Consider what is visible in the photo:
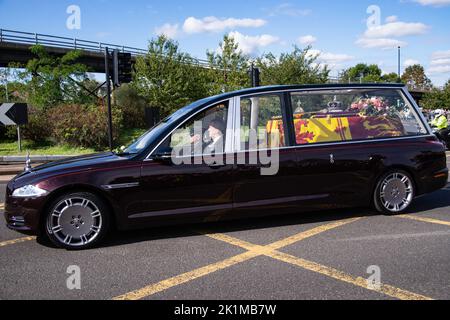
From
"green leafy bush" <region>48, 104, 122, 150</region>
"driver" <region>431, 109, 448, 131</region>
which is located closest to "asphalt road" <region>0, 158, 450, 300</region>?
"driver" <region>431, 109, 448, 131</region>

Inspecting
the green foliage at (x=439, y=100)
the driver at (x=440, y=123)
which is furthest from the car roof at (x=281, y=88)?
the green foliage at (x=439, y=100)

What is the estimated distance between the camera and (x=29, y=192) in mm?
4555

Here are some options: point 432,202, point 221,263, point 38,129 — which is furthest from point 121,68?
point 221,263

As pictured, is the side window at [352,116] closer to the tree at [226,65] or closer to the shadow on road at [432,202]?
the shadow on road at [432,202]

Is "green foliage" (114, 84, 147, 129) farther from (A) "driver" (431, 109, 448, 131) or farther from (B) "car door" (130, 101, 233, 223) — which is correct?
(B) "car door" (130, 101, 233, 223)

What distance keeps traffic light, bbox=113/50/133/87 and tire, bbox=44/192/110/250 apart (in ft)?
38.1

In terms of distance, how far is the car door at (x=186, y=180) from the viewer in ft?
15.8

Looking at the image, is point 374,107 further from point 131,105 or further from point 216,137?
point 131,105

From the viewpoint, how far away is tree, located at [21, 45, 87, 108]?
21.8m

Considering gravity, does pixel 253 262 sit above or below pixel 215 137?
below

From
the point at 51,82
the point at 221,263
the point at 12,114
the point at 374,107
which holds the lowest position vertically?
the point at 221,263

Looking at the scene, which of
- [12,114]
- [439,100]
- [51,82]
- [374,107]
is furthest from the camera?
[439,100]

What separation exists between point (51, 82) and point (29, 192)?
19.5m

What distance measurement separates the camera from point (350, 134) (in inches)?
225
